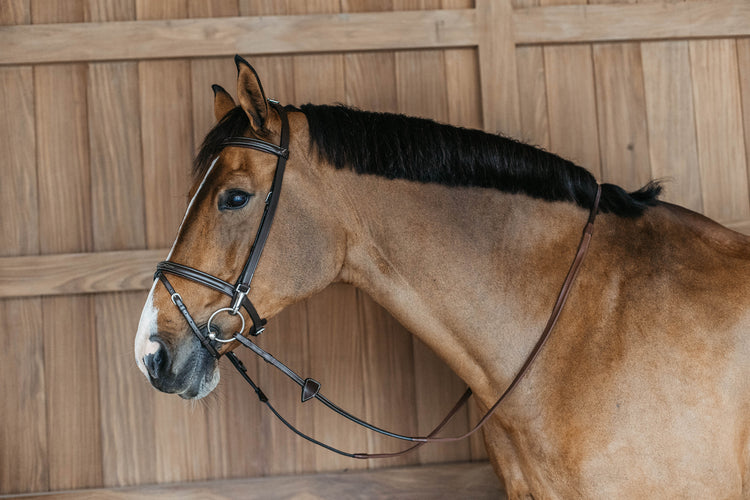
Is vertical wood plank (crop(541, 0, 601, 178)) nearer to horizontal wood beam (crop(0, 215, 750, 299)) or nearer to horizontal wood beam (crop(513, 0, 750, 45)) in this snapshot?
horizontal wood beam (crop(513, 0, 750, 45))

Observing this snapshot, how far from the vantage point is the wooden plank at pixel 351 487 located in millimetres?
1902

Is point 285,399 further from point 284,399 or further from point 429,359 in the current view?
point 429,359

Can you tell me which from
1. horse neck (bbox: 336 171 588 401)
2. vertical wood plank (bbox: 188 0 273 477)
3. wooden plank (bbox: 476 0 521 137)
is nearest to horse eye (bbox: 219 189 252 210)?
horse neck (bbox: 336 171 588 401)

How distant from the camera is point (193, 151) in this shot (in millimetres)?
1982

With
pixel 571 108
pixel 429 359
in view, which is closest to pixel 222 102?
pixel 429 359

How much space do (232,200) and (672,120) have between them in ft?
5.58

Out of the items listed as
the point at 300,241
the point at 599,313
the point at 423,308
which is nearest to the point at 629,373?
the point at 599,313

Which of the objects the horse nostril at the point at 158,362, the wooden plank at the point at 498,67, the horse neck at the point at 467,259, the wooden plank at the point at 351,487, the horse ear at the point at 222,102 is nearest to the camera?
the horse nostril at the point at 158,362

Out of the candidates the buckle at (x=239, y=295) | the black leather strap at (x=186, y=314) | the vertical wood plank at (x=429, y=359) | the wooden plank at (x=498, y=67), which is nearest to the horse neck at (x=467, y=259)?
the buckle at (x=239, y=295)

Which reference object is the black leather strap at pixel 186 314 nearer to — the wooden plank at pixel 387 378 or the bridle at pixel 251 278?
the bridle at pixel 251 278

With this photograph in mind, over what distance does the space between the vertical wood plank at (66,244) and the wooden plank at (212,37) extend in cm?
7

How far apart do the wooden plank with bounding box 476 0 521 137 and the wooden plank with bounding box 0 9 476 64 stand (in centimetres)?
19

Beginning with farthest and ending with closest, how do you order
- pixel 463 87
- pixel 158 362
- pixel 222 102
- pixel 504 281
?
pixel 463 87 → pixel 222 102 → pixel 504 281 → pixel 158 362

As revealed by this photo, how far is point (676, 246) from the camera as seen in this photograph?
1.37m
